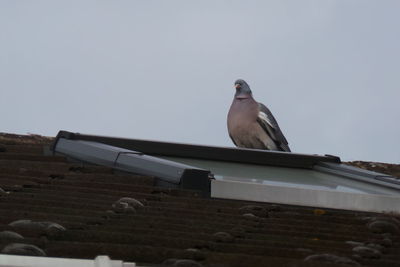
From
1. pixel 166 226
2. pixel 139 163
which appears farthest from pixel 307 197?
pixel 166 226

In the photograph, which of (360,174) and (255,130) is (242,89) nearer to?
(255,130)

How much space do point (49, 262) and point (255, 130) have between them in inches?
254

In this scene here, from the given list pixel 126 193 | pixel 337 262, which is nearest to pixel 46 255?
pixel 337 262

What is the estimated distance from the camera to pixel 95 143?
22.6 ft

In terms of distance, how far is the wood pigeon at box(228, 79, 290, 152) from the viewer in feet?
31.9

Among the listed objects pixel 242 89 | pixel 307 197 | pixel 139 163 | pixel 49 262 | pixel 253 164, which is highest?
pixel 242 89

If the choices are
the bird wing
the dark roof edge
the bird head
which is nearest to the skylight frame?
the dark roof edge

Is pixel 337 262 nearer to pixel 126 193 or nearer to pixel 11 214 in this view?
pixel 11 214

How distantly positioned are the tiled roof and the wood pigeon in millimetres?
3770

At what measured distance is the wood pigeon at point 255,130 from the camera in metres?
9.71

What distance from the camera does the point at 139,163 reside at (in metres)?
6.05

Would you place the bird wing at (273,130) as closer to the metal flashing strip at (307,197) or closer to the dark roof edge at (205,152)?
the dark roof edge at (205,152)

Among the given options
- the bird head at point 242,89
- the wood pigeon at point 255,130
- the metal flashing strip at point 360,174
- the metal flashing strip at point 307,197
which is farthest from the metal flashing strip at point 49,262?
the bird head at point 242,89

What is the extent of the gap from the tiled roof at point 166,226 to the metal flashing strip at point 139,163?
85 millimetres
